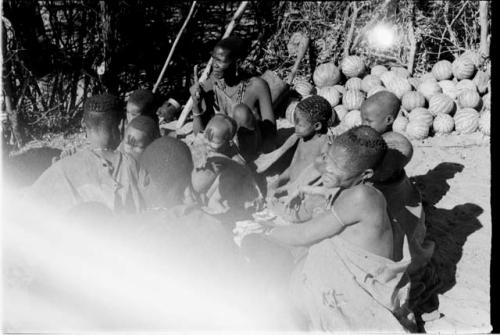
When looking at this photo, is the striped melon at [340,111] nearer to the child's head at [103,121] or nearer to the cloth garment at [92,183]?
the child's head at [103,121]

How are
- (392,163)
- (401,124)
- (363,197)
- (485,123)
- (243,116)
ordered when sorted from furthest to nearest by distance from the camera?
(401,124)
(485,123)
(243,116)
(392,163)
(363,197)

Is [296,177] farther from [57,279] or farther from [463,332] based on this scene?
[57,279]

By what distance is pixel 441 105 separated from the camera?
699 centimetres

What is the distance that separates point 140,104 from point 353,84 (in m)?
3.51

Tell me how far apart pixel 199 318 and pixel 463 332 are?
1796 millimetres

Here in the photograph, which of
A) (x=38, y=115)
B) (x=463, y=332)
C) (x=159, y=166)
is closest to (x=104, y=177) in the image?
(x=159, y=166)

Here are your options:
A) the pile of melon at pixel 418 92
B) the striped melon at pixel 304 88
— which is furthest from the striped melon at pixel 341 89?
the striped melon at pixel 304 88

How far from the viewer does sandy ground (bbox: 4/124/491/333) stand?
12.6 feet

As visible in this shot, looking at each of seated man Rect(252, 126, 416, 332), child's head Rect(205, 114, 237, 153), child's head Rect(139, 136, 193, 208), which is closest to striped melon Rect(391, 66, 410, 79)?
child's head Rect(205, 114, 237, 153)

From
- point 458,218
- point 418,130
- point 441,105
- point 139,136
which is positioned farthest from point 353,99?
point 139,136

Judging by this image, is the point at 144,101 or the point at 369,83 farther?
the point at 369,83

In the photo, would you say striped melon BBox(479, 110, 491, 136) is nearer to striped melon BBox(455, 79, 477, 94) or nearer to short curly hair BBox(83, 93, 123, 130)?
striped melon BBox(455, 79, 477, 94)

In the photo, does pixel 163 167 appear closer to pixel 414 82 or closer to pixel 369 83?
pixel 369 83

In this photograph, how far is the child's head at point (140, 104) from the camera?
5258 mm
